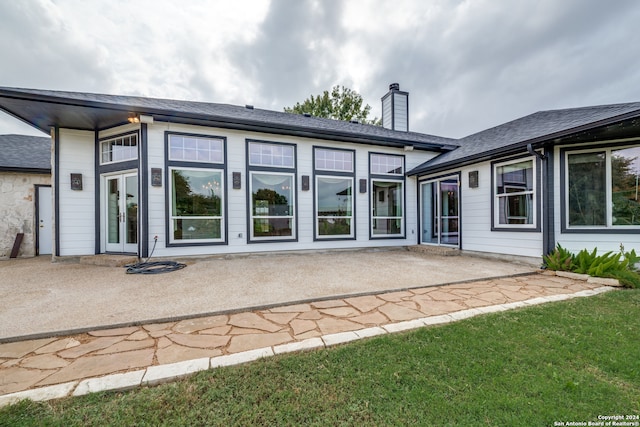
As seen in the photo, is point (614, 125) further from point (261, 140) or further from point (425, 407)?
point (261, 140)

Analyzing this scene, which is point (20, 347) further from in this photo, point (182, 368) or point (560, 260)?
→ point (560, 260)

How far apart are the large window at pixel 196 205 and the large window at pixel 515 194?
635 centimetres

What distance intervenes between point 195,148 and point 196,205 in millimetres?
1312

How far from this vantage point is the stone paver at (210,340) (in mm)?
1584

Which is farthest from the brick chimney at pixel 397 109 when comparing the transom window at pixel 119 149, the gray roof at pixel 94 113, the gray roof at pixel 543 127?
the transom window at pixel 119 149

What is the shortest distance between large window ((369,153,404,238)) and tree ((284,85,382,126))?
487 inches

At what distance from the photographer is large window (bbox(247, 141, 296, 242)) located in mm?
6316

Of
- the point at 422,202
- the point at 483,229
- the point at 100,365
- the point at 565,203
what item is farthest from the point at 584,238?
the point at 100,365

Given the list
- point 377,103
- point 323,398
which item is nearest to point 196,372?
point 323,398

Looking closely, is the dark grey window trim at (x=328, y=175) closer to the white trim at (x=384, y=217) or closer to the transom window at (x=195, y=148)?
the white trim at (x=384, y=217)

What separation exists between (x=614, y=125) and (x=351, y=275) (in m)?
4.66

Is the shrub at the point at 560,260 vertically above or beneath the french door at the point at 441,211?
beneath

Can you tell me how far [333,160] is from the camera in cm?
708

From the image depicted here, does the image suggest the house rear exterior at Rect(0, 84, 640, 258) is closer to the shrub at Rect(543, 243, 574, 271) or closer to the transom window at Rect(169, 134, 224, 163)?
the transom window at Rect(169, 134, 224, 163)
